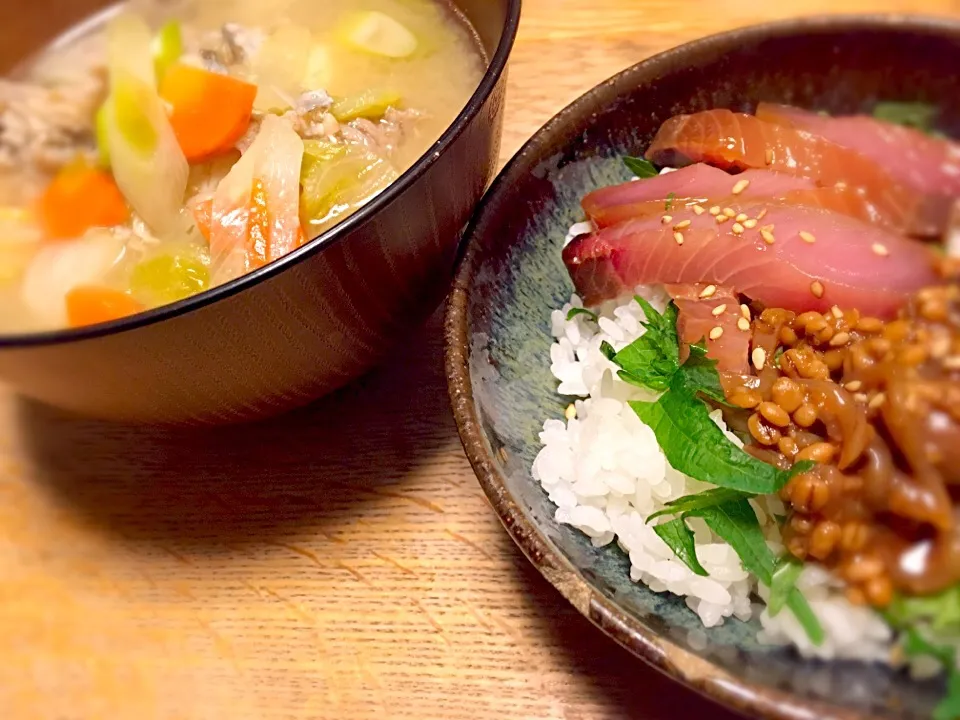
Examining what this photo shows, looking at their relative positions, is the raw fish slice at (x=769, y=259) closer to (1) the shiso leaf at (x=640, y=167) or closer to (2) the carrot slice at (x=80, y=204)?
(1) the shiso leaf at (x=640, y=167)

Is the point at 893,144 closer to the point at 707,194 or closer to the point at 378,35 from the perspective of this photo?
the point at 707,194

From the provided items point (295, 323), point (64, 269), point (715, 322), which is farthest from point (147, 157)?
point (715, 322)

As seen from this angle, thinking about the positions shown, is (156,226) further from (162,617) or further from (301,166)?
(162,617)

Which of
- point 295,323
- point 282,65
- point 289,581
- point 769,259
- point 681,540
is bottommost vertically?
point 289,581

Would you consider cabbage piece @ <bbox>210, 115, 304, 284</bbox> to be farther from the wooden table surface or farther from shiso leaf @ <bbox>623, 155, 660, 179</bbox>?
shiso leaf @ <bbox>623, 155, 660, 179</bbox>

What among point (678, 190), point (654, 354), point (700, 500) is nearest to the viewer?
point (700, 500)

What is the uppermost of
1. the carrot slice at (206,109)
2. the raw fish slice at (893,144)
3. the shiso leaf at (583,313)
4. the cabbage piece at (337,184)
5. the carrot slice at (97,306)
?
the raw fish slice at (893,144)

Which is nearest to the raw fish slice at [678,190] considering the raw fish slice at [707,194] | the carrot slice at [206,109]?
the raw fish slice at [707,194]
